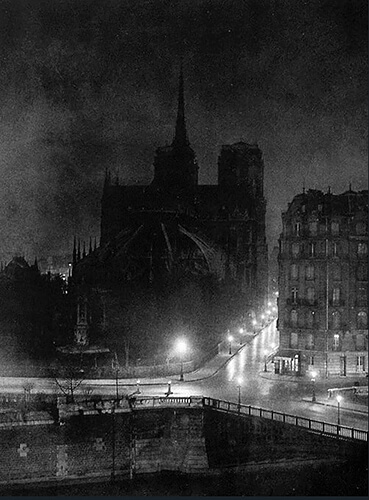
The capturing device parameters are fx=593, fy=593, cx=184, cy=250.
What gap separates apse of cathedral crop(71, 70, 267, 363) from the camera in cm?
1445

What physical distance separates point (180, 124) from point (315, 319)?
596 cm

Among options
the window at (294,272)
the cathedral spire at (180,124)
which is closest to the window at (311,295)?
the window at (294,272)

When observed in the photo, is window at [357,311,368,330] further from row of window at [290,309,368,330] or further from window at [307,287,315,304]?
window at [307,287,315,304]

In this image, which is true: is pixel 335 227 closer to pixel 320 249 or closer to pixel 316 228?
pixel 316 228

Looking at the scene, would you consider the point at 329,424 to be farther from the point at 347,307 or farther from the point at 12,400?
the point at 12,400

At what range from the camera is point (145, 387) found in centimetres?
1499

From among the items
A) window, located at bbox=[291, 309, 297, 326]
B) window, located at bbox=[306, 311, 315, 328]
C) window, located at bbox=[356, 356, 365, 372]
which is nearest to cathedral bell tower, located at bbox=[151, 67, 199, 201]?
window, located at bbox=[291, 309, 297, 326]

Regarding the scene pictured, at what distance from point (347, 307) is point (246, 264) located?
3.26 m

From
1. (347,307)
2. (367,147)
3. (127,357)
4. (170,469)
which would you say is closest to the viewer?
(367,147)

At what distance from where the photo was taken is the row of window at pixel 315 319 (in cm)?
1423

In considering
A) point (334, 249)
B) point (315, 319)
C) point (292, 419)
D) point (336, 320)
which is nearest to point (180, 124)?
point (334, 249)

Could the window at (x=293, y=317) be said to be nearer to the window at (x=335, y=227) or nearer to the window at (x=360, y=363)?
the window at (x=360, y=363)

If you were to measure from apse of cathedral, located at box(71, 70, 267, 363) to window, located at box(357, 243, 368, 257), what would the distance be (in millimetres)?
2483

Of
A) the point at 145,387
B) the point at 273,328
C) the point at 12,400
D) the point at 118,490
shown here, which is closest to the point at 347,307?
the point at 273,328
